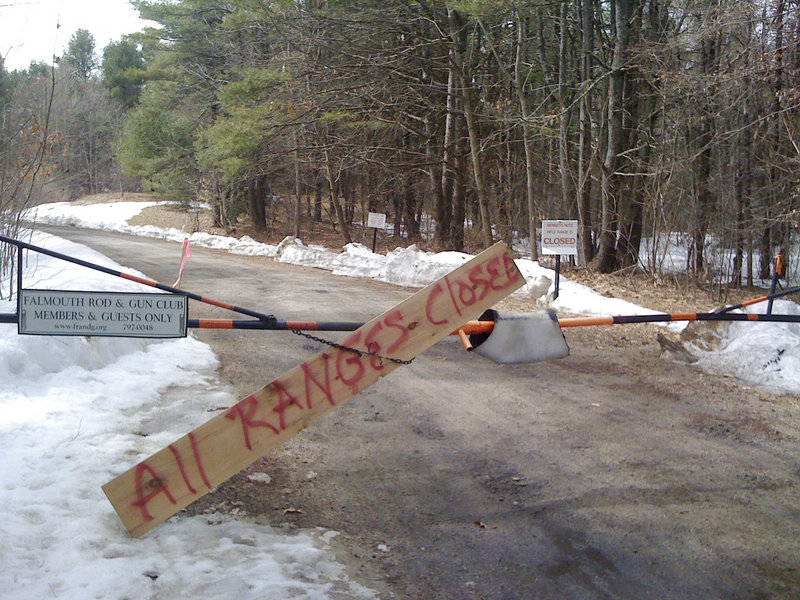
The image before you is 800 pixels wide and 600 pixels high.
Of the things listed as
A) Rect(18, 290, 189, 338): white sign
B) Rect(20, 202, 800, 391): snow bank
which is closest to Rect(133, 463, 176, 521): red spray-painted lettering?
Rect(18, 290, 189, 338): white sign

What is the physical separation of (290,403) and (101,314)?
1.23 m

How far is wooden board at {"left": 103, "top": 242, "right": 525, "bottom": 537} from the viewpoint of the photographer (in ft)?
12.9

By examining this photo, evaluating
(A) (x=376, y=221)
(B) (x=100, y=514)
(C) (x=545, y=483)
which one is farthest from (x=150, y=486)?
(A) (x=376, y=221)

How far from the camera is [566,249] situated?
1291 centimetres

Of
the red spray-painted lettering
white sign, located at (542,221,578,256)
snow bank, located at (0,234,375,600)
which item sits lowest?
snow bank, located at (0,234,375,600)

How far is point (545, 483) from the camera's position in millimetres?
5449

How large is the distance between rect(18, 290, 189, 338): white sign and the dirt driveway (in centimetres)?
132

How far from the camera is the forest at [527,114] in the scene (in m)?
14.9

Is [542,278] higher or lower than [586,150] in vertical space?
lower

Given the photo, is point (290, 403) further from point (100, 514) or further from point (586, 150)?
point (586, 150)

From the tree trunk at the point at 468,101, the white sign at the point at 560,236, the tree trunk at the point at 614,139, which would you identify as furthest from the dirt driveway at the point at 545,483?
the tree trunk at the point at 468,101

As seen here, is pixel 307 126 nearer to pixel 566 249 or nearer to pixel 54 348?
pixel 566 249

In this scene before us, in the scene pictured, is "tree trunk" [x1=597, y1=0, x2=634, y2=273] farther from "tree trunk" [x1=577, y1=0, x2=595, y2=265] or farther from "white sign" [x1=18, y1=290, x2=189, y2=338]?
"white sign" [x1=18, y1=290, x2=189, y2=338]

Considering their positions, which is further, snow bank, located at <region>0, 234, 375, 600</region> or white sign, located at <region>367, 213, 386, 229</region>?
white sign, located at <region>367, 213, 386, 229</region>
